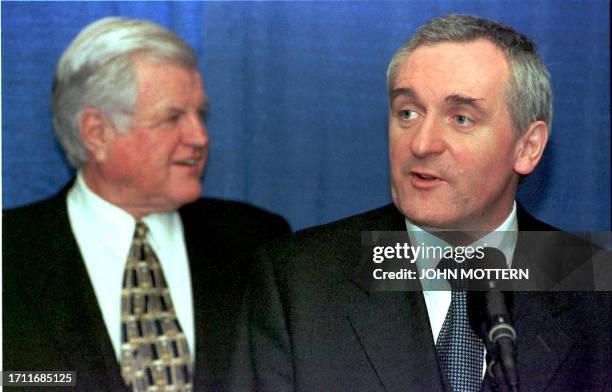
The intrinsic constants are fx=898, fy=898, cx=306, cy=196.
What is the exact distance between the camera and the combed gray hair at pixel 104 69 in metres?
2.27

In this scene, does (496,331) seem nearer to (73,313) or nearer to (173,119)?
(173,119)

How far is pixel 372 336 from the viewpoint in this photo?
2.20 m

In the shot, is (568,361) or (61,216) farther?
(61,216)

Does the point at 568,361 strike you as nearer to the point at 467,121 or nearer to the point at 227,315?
the point at 467,121

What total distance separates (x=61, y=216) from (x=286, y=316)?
25.9 inches

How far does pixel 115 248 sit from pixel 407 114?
83 centimetres

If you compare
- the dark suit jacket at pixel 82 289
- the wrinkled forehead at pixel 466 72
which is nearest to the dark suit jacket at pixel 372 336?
the dark suit jacket at pixel 82 289

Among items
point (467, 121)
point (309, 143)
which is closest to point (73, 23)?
point (309, 143)

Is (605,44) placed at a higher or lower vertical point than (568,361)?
higher

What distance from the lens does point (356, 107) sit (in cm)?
242

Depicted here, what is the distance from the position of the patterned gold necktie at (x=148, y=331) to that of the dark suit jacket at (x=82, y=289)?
40 mm

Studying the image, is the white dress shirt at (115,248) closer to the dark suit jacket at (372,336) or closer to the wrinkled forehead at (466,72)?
the dark suit jacket at (372,336)

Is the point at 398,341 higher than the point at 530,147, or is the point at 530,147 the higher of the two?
the point at 530,147

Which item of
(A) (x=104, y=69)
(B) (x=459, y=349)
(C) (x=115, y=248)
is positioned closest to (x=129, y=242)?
(C) (x=115, y=248)
